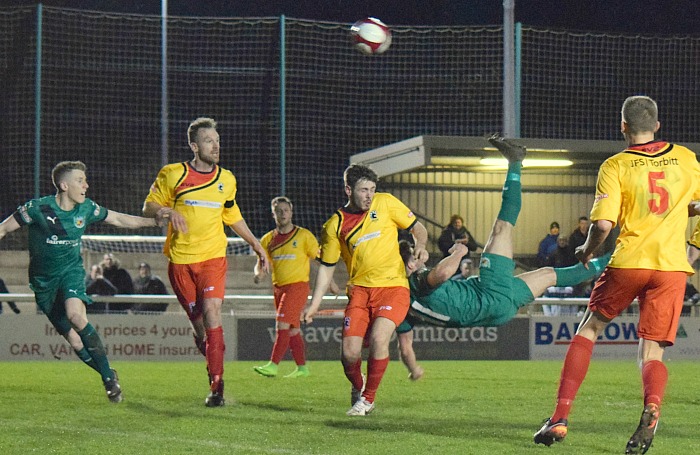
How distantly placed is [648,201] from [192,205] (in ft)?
12.4

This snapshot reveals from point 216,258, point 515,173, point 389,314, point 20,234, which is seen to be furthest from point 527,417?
point 20,234

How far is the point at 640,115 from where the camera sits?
6121mm

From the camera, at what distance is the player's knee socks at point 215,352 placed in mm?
8453

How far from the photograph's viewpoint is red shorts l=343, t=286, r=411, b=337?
7.99 m

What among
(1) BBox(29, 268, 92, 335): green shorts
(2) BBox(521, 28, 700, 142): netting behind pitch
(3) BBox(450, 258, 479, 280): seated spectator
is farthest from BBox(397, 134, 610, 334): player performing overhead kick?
(2) BBox(521, 28, 700, 142): netting behind pitch

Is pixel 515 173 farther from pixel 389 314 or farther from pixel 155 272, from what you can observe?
pixel 155 272

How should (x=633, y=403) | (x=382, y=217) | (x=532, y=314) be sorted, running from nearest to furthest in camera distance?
(x=382, y=217) → (x=633, y=403) → (x=532, y=314)

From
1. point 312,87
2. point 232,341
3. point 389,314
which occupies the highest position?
point 312,87

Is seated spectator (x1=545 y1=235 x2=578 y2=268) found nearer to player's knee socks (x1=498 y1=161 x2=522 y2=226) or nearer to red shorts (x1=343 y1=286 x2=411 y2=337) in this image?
red shorts (x1=343 y1=286 x2=411 y2=337)

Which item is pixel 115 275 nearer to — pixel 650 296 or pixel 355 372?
pixel 355 372

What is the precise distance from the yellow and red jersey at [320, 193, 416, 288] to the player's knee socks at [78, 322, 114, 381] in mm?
1950

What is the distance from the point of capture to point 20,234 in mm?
19422

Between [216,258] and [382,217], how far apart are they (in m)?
1.39

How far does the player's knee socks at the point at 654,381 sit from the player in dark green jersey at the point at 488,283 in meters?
1.84
